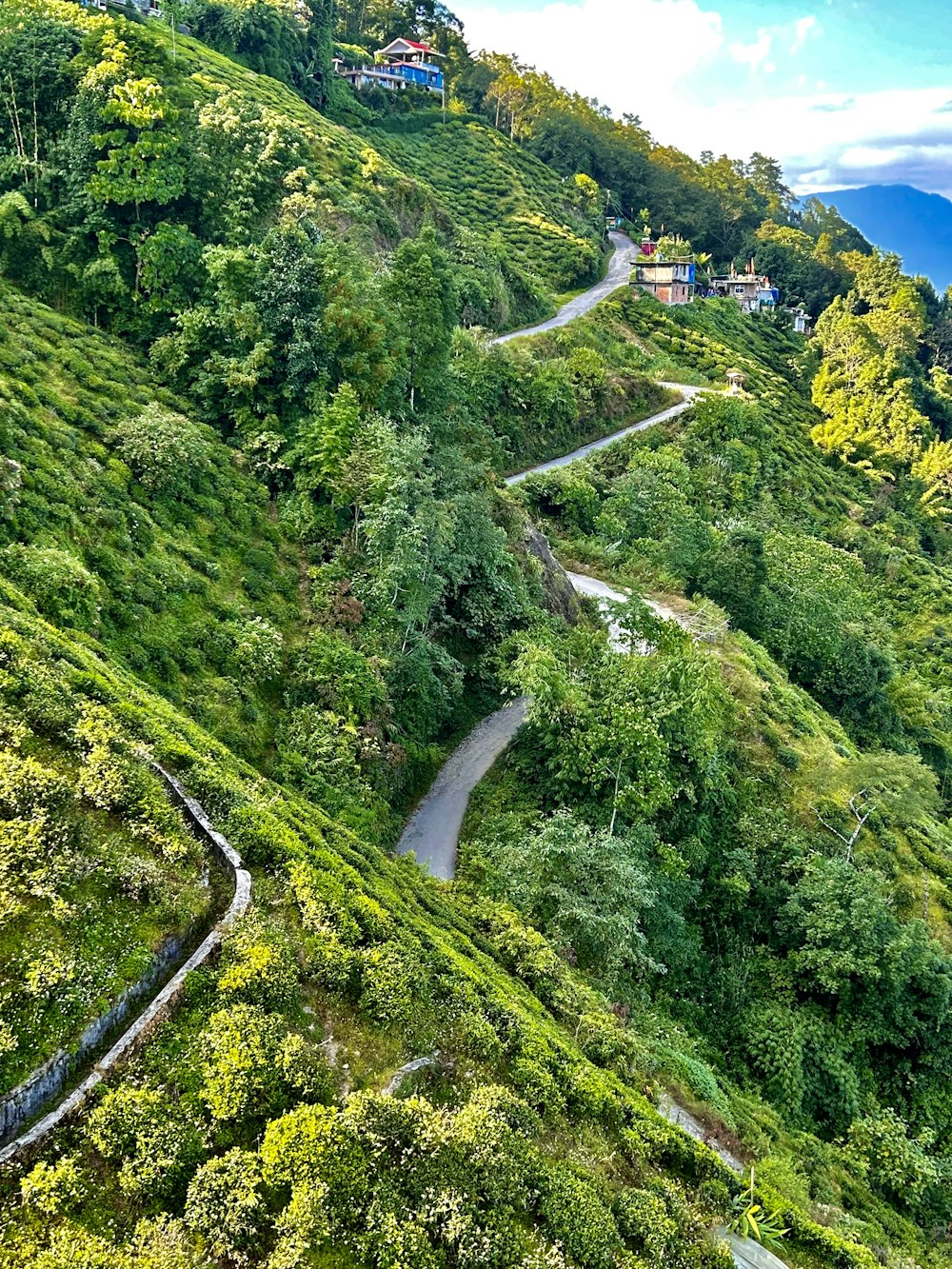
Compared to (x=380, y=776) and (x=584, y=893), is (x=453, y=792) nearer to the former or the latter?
(x=380, y=776)

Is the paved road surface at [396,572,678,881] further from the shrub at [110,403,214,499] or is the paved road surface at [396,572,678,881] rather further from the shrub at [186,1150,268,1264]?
the shrub at [110,403,214,499]

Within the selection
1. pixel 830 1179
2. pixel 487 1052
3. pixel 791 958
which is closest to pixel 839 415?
pixel 791 958

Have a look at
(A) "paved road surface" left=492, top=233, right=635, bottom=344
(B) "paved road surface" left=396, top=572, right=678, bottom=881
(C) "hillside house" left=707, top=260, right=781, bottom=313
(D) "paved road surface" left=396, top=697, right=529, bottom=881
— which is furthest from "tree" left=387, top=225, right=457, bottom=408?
(C) "hillside house" left=707, top=260, right=781, bottom=313

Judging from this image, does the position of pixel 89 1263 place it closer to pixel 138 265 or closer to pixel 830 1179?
pixel 830 1179

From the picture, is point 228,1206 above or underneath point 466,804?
above

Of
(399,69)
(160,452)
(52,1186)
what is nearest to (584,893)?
(52,1186)

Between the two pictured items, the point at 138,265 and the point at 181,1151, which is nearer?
the point at 181,1151

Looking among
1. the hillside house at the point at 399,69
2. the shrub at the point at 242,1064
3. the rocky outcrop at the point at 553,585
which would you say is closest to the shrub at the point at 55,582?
the shrub at the point at 242,1064
